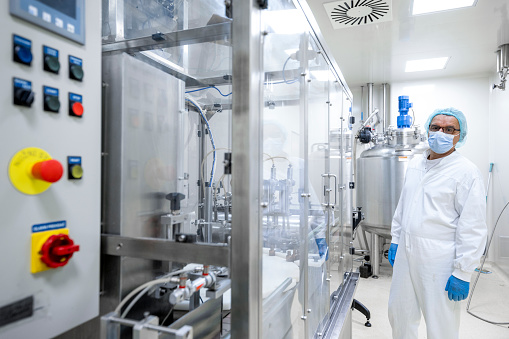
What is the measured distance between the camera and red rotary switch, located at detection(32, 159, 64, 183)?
2.28 ft

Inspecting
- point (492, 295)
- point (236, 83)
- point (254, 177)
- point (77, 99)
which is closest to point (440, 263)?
point (254, 177)

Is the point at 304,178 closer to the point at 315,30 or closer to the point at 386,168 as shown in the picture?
the point at 315,30

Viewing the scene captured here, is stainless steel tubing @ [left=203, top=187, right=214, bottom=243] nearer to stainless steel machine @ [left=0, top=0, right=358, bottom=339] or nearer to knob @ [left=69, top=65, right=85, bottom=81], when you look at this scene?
stainless steel machine @ [left=0, top=0, right=358, bottom=339]

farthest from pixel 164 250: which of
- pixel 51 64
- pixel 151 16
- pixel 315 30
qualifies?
pixel 315 30

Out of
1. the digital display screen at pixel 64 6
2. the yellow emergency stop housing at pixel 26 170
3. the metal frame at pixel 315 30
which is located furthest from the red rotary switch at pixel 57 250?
the metal frame at pixel 315 30

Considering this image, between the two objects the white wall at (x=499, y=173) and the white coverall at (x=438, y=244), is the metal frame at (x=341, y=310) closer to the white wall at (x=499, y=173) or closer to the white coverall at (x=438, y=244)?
the white coverall at (x=438, y=244)

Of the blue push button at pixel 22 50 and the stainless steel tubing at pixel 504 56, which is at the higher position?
the stainless steel tubing at pixel 504 56

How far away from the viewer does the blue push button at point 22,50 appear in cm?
67

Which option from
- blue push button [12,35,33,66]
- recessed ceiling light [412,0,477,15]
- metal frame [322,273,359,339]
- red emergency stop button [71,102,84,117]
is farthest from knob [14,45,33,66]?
recessed ceiling light [412,0,477,15]

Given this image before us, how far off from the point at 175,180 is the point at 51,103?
0.45 m

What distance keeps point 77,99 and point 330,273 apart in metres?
1.68

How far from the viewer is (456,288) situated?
5.31 ft

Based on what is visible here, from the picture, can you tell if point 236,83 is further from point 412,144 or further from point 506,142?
point 506,142

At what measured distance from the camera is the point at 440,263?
5.74 feet
